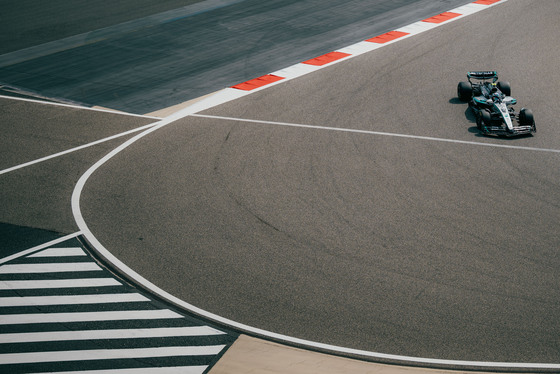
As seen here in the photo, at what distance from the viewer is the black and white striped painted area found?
462 inches

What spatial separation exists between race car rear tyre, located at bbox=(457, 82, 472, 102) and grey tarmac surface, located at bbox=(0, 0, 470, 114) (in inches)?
292

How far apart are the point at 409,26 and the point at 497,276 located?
19.7 meters

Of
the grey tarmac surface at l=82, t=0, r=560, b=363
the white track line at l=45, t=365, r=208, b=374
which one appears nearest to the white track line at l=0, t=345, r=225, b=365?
the white track line at l=45, t=365, r=208, b=374

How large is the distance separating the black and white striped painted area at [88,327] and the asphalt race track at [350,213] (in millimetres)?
734

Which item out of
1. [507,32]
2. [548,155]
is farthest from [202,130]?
[507,32]

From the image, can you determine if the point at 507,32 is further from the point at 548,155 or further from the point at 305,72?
the point at 548,155

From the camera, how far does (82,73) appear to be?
85.9 ft

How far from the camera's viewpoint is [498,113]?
20297 millimetres

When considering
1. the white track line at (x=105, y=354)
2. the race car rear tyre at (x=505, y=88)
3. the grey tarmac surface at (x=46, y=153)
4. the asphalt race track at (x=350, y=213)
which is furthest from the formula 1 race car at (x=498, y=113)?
the white track line at (x=105, y=354)

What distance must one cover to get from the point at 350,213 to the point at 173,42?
55.3ft

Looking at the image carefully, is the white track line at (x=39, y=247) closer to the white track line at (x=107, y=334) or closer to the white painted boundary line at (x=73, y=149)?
the white track line at (x=107, y=334)

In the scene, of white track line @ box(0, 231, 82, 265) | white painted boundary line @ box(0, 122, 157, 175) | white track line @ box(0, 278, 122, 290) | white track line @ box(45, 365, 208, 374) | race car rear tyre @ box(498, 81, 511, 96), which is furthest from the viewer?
race car rear tyre @ box(498, 81, 511, 96)

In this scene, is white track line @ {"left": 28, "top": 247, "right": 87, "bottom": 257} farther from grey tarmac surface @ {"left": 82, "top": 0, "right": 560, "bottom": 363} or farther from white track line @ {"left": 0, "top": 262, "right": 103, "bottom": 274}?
grey tarmac surface @ {"left": 82, "top": 0, "right": 560, "bottom": 363}

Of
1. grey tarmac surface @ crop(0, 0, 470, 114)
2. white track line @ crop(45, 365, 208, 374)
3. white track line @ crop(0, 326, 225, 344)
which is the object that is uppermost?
grey tarmac surface @ crop(0, 0, 470, 114)
